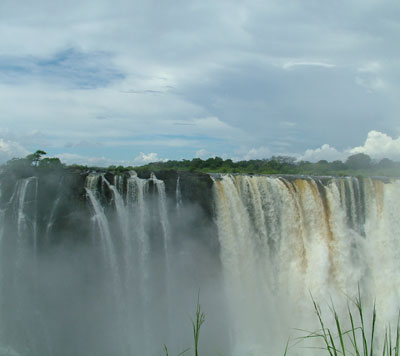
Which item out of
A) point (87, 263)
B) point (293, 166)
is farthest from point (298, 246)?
point (293, 166)

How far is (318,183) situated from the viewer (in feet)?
46.7

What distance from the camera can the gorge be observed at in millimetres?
10227

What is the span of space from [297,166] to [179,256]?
17700mm

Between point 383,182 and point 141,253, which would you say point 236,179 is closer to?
point 141,253

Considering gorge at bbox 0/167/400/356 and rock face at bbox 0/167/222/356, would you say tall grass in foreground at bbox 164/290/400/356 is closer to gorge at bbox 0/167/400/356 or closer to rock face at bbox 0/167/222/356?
gorge at bbox 0/167/400/356

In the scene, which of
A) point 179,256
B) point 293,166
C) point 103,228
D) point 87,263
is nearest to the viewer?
point 103,228

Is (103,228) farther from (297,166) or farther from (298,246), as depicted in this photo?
(297,166)

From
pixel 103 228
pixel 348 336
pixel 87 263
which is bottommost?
pixel 87 263

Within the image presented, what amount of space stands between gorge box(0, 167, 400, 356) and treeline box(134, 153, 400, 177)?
9059 millimetres

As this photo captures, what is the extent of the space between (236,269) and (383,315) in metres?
6.25

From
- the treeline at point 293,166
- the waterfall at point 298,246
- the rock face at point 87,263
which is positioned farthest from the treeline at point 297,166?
the rock face at point 87,263

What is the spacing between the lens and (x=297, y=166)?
90.7 feet

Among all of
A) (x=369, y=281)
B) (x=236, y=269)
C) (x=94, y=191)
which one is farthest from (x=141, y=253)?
(x=369, y=281)

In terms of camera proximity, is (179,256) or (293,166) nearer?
(179,256)
